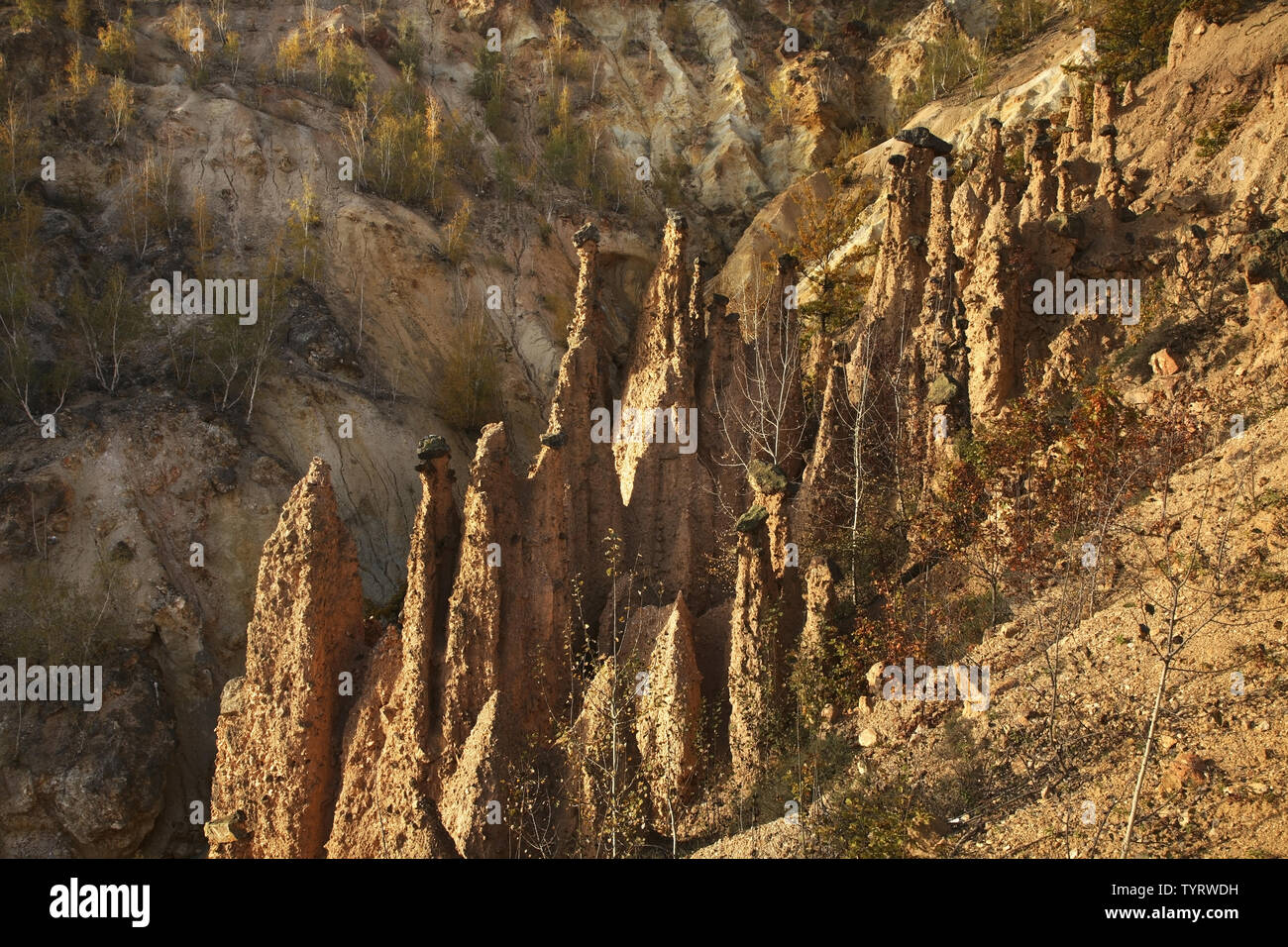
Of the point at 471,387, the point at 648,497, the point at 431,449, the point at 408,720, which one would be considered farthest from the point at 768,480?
the point at 471,387

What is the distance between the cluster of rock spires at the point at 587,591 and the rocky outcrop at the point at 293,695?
1.4 inches

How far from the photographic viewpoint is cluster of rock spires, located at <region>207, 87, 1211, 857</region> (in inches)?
636

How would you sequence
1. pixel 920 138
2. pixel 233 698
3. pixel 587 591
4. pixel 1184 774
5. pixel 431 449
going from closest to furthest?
1. pixel 1184 774
2. pixel 233 698
3. pixel 431 449
4. pixel 587 591
5. pixel 920 138

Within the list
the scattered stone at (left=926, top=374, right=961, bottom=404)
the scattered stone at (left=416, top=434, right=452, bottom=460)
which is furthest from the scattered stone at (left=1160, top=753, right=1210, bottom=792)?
the scattered stone at (left=416, top=434, right=452, bottom=460)

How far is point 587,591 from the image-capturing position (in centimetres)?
1912

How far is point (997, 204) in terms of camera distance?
21.6 metres

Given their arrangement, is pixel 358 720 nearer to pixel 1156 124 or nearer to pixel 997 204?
pixel 997 204

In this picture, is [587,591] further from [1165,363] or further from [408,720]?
[1165,363]

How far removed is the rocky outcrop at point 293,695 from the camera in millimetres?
16844

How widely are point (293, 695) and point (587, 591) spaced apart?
5226 millimetres

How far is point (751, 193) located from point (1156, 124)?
55.2 ft

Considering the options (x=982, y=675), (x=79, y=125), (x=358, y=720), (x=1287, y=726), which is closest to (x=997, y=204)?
(x=982, y=675)

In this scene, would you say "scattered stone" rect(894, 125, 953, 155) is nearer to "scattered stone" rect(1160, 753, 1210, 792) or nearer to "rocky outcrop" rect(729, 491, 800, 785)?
Result: "rocky outcrop" rect(729, 491, 800, 785)

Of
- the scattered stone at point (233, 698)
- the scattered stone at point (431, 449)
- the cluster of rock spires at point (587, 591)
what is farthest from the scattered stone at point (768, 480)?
the scattered stone at point (233, 698)
